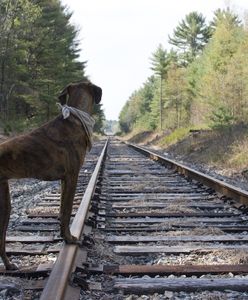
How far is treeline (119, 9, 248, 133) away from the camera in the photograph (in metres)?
33.0

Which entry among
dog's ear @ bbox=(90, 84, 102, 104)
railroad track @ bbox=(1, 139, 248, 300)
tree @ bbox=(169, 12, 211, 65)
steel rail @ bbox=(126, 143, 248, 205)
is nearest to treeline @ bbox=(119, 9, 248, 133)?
tree @ bbox=(169, 12, 211, 65)

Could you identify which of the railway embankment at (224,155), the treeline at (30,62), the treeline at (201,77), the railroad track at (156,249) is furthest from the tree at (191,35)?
the railroad track at (156,249)

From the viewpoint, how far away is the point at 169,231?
501 cm

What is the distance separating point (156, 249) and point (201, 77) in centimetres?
4406

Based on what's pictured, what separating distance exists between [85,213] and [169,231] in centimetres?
87

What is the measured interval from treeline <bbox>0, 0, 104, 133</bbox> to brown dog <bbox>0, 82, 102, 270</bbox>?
19.3m

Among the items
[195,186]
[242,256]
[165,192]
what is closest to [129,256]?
[242,256]

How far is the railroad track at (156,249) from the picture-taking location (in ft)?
10.5

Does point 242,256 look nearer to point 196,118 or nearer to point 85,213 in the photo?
point 85,213

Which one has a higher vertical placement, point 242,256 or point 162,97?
point 162,97

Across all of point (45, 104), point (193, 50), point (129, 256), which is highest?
point (193, 50)

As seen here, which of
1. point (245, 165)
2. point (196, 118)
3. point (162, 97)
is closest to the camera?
point (245, 165)

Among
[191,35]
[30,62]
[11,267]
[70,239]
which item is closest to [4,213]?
[11,267]

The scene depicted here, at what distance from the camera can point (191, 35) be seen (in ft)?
249
